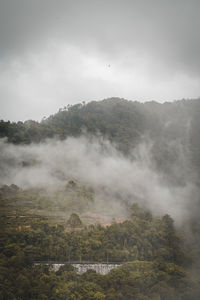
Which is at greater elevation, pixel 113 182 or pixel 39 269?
pixel 113 182

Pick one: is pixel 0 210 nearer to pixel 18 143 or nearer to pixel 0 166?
pixel 0 166

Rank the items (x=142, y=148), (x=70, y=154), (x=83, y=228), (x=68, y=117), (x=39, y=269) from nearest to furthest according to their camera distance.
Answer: (x=39, y=269), (x=83, y=228), (x=70, y=154), (x=142, y=148), (x=68, y=117)

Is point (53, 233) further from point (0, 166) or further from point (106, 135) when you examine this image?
point (106, 135)

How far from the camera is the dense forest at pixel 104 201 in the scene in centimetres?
2083

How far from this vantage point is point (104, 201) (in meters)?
47.2

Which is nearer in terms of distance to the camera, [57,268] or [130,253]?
[57,268]

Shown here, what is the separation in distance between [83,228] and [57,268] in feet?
31.3

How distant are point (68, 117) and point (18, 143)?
80.4ft

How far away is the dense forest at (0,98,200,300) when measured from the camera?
20.8 meters

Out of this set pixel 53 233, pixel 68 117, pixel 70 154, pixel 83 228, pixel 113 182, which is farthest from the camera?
pixel 68 117

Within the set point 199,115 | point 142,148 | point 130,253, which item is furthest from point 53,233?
point 199,115

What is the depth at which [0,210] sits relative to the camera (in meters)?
34.2

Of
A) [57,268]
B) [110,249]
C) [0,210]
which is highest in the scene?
[0,210]

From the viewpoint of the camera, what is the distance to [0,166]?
49.2 meters
